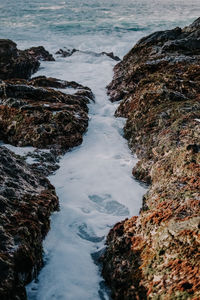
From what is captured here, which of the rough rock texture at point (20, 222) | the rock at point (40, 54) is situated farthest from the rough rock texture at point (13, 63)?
the rough rock texture at point (20, 222)

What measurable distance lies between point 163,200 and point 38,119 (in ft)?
17.2

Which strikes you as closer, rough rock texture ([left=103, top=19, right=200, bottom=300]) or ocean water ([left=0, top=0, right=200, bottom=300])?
rough rock texture ([left=103, top=19, right=200, bottom=300])

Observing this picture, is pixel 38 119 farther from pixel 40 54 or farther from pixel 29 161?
pixel 40 54

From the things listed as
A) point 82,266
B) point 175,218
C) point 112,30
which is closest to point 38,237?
point 82,266

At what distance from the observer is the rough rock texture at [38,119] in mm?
7543

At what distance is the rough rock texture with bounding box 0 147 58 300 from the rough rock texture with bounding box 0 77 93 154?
2.40 metres

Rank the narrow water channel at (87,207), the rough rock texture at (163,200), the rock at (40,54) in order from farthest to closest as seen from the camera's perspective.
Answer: the rock at (40,54)
the narrow water channel at (87,207)
the rough rock texture at (163,200)

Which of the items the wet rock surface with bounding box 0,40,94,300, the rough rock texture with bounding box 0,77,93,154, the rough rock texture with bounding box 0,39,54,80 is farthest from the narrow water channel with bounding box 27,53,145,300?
the rough rock texture with bounding box 0,39,54,80

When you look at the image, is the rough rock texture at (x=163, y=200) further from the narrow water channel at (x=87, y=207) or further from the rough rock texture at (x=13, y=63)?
the rough rock texture at (x=13, y=63)

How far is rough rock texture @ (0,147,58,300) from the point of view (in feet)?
9.51

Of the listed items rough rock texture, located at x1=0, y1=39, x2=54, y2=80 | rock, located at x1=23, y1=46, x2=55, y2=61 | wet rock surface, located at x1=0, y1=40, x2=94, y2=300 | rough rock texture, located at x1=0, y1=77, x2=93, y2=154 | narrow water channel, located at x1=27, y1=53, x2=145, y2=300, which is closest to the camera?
wet rock surface, located at x1=0, y1=40, x2=94, y2=300

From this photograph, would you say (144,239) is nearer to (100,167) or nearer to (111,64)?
(100,167)

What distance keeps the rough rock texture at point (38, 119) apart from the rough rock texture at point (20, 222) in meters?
2.40

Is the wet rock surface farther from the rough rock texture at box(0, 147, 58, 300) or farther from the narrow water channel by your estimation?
the narrow water channel
